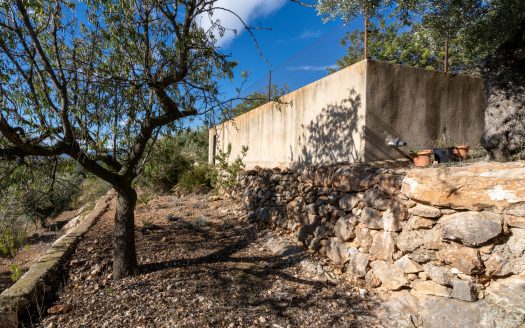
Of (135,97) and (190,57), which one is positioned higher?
(190,57)

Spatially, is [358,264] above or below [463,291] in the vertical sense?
below

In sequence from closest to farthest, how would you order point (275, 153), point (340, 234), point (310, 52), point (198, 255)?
1. point (340, 234)
2. point (198, 255)
3. point (275, 153)
4. point (310, 52)

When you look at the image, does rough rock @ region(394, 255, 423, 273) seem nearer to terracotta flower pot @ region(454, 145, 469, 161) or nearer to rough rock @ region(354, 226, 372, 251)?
rough rock @ region(354, 226, 372, 251)

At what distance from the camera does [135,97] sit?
3.33 m

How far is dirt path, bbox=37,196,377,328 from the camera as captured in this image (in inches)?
114

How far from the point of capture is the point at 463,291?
2680 millimetres

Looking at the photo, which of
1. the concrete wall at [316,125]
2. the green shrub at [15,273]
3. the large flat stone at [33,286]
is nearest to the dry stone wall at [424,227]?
the concrete wall at [316,125]

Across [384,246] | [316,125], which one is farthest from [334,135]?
[384,246]

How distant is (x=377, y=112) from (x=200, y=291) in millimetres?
3356

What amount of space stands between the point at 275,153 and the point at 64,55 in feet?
14.5

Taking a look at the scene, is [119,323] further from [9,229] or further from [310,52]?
[310,52]

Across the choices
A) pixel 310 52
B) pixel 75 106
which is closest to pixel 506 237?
pixel 75 106

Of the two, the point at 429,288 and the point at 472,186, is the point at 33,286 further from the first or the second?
the point at 472,186

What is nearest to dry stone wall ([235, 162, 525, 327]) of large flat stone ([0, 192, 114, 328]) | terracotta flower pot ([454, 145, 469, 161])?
terracotta flower pot ([454, 145, 469, 161])
